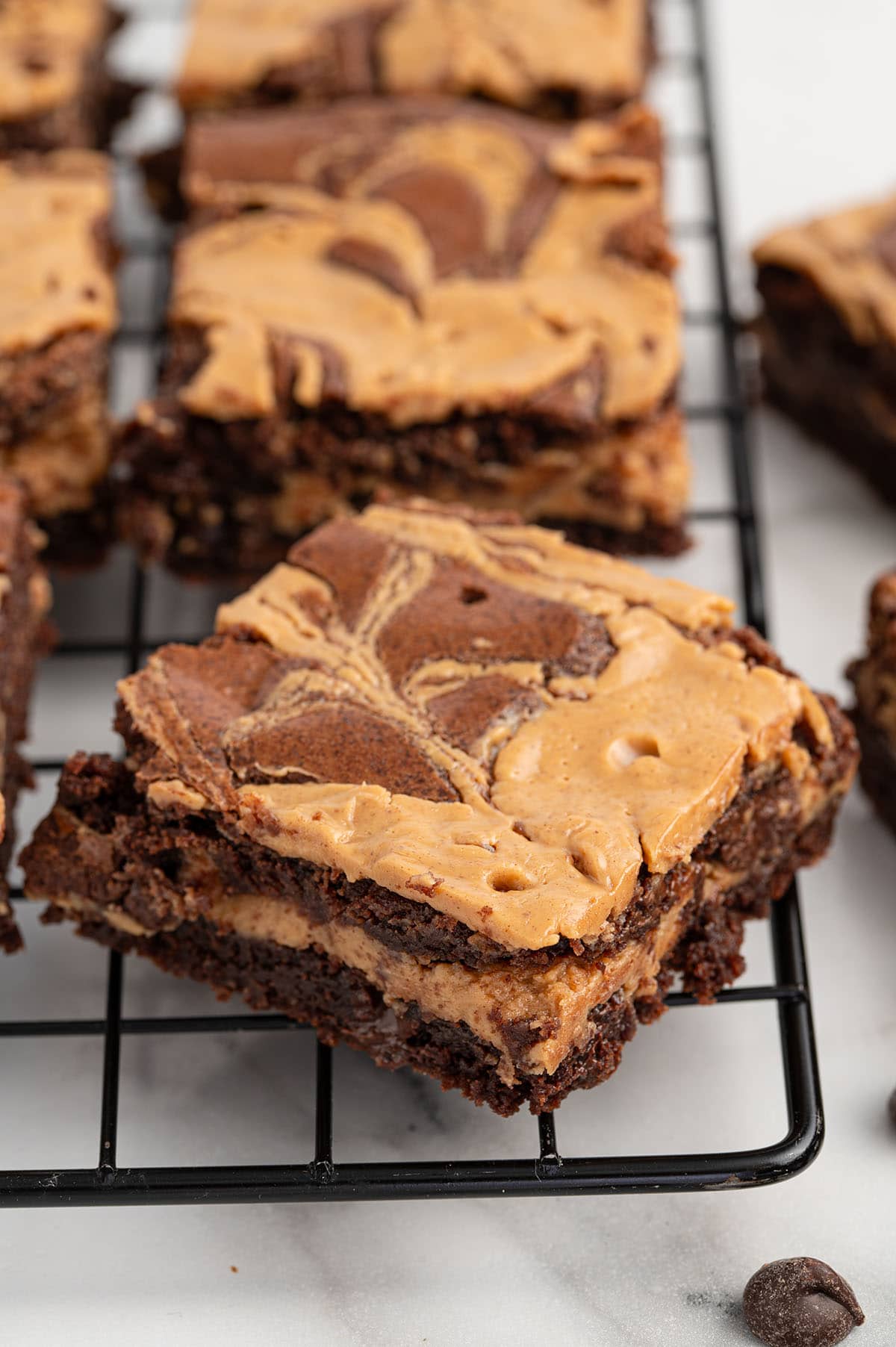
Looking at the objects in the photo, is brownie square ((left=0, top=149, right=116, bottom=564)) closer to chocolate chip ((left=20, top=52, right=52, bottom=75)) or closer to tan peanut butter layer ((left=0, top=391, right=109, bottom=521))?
tan peanut butter layer ((left=0, top=391, right=109, bottom=521))

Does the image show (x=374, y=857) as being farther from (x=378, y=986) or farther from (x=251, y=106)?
(x=251, y=106)

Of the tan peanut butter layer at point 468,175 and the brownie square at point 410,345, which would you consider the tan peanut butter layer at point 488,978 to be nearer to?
the brownie square at point 410,345

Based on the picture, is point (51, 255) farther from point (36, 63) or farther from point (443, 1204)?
point (443, 1204)

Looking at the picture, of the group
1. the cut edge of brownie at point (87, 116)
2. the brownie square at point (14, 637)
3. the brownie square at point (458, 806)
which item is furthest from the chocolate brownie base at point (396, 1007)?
the cut edge of brownie at point (87, 116)

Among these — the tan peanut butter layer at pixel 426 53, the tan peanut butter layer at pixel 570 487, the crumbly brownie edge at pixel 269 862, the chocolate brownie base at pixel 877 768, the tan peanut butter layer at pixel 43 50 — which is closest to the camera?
the crumbly brownie edge at pixel 269 862

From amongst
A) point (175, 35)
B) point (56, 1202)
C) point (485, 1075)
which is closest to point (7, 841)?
point (56, 1202)

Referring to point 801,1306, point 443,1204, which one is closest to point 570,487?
point 443,1204

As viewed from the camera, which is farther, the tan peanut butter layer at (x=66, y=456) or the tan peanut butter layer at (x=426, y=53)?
the tan peanut butter layer at (x=426, y=53)
